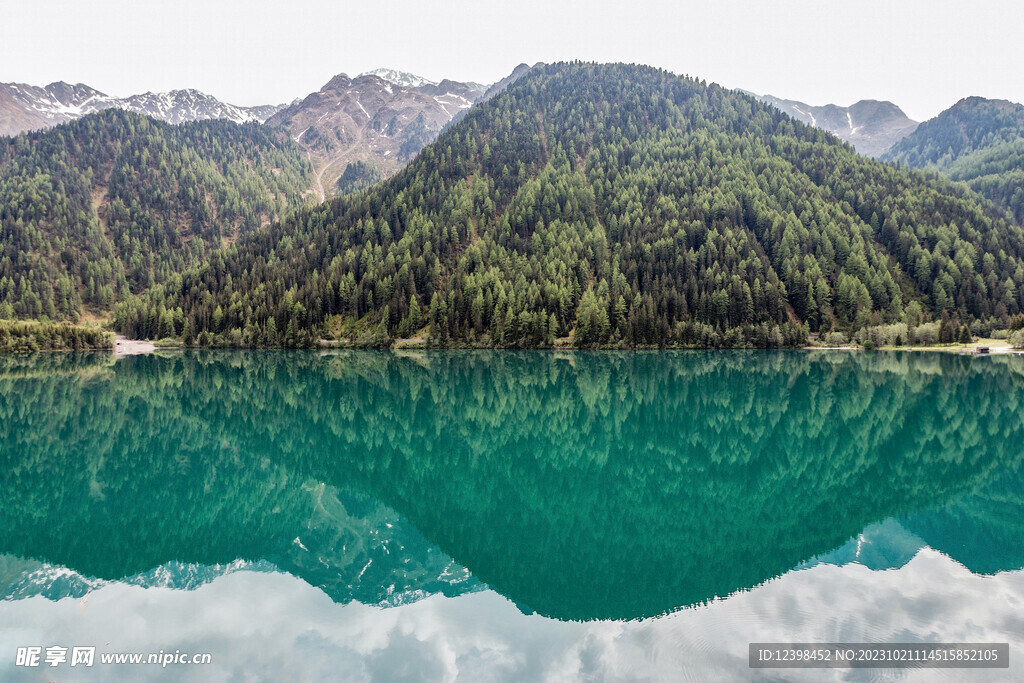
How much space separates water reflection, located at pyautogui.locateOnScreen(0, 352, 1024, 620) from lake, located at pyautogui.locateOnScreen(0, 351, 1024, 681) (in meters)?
0.16

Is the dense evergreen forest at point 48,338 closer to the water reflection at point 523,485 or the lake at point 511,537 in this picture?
the water reflection at point 523,485

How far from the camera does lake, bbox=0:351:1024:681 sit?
1467 centimetres

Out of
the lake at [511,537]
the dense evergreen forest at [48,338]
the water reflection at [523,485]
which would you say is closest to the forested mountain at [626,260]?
the dense evergreen forest at [48,338]

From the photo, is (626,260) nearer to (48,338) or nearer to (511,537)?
(511,537)

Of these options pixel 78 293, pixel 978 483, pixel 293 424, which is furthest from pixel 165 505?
pixel 78 293

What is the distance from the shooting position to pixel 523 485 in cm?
2881

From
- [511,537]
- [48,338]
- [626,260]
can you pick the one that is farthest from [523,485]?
[48,338]

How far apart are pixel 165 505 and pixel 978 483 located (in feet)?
130

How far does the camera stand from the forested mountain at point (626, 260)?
5153 inches

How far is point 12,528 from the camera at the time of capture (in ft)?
78.1

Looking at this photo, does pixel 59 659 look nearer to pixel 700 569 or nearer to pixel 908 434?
pixel 700 569

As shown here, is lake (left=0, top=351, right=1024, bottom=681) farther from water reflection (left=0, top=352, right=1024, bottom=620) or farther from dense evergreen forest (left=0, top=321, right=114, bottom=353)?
dense evergreen forest (left=0, top=321, right=114, bottom=353)

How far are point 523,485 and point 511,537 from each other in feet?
22.7

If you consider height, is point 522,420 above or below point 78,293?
above
